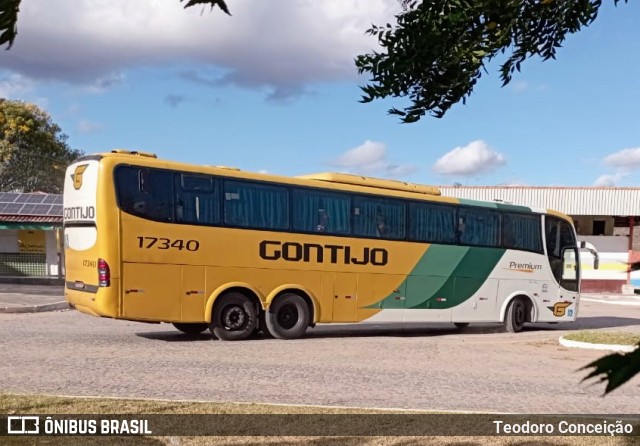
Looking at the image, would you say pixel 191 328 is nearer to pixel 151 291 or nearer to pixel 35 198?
pixel 151 291

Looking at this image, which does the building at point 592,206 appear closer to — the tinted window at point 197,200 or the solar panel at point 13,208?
the solar panel at point 13,208

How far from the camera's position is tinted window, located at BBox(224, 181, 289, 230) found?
1276 cm

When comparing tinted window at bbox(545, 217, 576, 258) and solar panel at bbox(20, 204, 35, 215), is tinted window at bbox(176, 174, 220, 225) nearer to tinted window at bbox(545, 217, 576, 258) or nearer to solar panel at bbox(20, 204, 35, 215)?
tinted window at bbox(545, 217, 576, 258)

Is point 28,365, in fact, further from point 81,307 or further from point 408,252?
point 408,252

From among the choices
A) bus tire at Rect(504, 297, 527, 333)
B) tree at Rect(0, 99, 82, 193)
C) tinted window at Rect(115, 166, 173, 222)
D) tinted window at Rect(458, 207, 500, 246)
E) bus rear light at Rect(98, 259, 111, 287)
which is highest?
tree at Rect(0, 99, 82, 193)

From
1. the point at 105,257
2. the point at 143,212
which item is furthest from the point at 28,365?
the point at 143,212

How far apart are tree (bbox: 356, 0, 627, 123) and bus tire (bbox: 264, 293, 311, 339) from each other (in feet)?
31.3

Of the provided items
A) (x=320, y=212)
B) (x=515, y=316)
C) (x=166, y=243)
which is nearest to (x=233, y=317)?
(x=166, y=243)

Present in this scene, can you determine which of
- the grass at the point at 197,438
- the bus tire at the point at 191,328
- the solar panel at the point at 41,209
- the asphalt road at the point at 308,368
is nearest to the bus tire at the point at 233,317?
the asphalt road at the point at 308,368

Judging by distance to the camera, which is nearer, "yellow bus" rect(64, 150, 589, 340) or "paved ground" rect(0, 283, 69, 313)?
"yellow bus" rect(64, 150, 589, 340)

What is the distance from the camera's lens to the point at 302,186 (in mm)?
13695

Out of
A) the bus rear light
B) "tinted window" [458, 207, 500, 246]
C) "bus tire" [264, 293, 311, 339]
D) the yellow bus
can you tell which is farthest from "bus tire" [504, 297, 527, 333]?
the bus rear light

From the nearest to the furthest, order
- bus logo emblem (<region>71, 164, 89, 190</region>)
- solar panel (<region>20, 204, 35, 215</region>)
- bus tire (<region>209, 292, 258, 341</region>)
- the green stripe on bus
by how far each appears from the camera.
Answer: bus logo emblem (<region>71, 164, 89, 190</region>), bus tire (<region>209, 292, 258, 341</region>), the green stripe on bus, solar panel (<region>20, 204, 35, 215</region>)

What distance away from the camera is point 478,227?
1605cm
